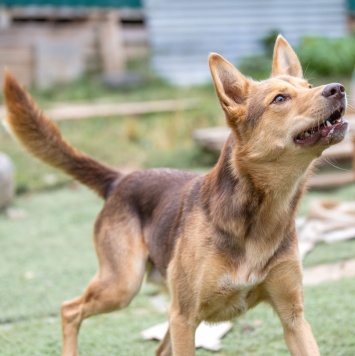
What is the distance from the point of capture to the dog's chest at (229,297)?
413 cm

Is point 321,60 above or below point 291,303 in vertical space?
below

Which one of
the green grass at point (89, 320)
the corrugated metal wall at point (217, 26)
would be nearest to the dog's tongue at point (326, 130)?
the green grass at point (89, 320)

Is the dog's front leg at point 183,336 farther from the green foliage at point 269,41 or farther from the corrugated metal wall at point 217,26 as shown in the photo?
the green foliage at point 269,41

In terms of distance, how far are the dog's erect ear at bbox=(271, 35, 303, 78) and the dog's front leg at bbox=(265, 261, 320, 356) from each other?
4.07 ft

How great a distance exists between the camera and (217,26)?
1884 centimetres

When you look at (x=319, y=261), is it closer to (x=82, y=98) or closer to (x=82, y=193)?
(x=82, y=193)

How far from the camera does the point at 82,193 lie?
1121cm

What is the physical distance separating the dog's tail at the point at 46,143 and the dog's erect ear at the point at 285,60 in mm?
1441

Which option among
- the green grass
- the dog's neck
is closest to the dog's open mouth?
the dog's neck

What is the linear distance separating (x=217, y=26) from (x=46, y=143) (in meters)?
14.1

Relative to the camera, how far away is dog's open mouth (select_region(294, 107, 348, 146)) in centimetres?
388

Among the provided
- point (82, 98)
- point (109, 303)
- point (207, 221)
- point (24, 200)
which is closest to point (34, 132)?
point (109, 303)

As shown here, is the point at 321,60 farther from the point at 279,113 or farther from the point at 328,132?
the point at 328,132

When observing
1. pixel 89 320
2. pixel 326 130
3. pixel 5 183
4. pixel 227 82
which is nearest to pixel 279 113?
pixel 326 130
